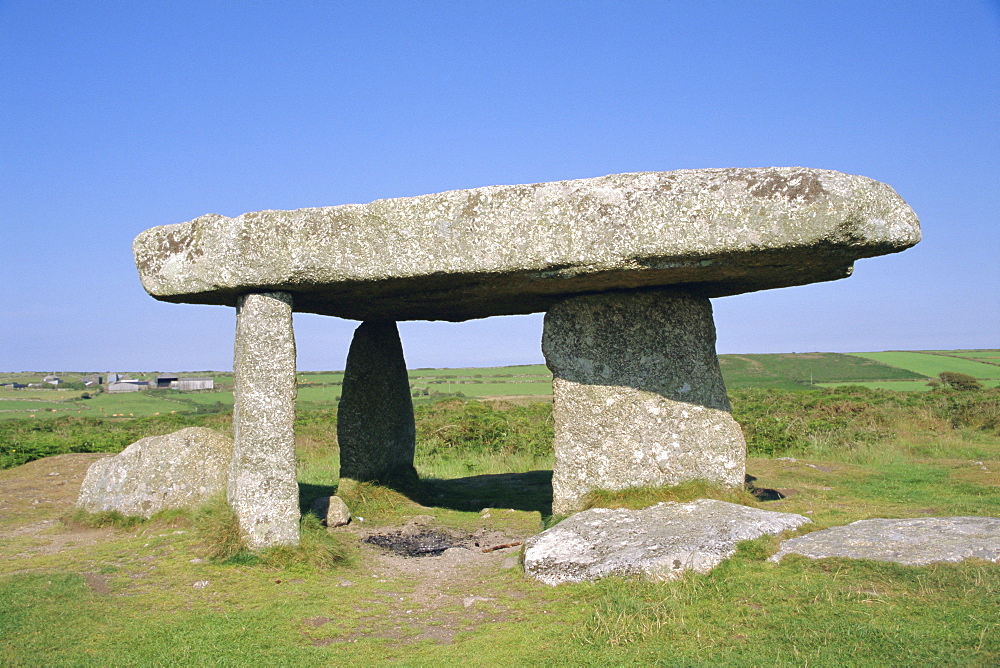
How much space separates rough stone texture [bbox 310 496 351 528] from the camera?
9.06 m

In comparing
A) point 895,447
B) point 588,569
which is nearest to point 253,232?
point 588,569

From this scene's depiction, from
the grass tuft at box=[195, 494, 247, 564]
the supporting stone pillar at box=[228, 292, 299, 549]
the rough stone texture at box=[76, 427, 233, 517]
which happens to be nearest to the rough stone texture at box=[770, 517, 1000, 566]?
the supporting stone pillar at box=[228, 292, 299, 549]

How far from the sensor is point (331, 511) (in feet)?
30.1

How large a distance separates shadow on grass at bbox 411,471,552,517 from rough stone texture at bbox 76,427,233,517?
110 inches

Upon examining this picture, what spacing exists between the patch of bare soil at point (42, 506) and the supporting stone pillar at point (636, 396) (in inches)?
214

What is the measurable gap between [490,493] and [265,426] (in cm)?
462

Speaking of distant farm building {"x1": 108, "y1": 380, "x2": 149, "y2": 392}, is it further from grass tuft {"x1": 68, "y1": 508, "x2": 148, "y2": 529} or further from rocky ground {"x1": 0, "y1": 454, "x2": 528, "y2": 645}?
grass tuft {"x1": 68, "y1": 508, "x2": 148, "y2": 529}

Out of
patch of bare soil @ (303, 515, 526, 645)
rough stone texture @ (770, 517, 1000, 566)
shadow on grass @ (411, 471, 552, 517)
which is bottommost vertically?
shadow on grass @ (411, 471, 552, 517)

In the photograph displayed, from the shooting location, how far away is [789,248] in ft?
21.2

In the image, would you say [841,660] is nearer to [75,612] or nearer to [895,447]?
[75,612]

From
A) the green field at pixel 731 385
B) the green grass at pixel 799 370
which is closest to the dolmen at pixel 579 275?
the green field at pixel 731 385

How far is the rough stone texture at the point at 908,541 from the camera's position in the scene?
5.31 meters

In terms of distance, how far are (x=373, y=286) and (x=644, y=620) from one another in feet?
13.8

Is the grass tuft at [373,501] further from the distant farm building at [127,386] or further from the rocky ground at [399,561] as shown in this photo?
the distant farm building at [127,386]
